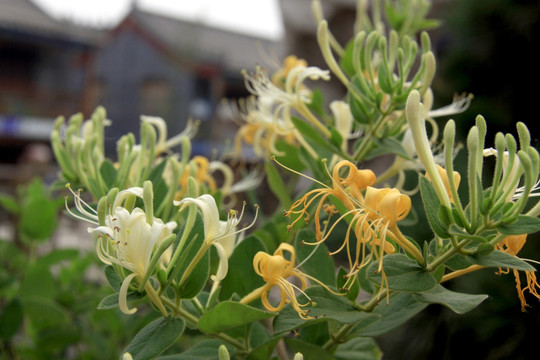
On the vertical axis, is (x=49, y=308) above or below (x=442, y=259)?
below

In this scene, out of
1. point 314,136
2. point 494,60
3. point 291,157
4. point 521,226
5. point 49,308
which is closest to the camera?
point 521,226

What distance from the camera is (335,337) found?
0.50m

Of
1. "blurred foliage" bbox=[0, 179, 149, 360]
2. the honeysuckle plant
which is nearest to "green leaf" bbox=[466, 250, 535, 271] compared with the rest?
the honeysuckle plant

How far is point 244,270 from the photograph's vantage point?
512mm

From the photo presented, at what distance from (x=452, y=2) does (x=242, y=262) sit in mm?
1420

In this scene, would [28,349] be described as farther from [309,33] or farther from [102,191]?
[309,33]

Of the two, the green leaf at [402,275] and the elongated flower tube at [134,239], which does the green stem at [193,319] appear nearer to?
the elongated flower tube at [134,239]

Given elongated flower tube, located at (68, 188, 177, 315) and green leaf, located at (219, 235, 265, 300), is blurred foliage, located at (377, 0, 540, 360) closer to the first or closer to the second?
green leaf, located at (219, 235, 265, 300)

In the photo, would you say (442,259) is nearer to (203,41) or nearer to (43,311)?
(43,311)

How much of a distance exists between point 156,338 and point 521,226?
26 cm

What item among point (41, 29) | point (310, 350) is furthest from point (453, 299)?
point (41, 29)

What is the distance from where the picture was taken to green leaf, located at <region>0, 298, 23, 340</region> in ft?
2.59

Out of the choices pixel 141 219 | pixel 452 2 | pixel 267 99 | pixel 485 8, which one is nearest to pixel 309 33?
pixel 452 2

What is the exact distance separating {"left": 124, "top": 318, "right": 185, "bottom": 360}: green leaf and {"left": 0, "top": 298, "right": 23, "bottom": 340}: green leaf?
0.42 meters
